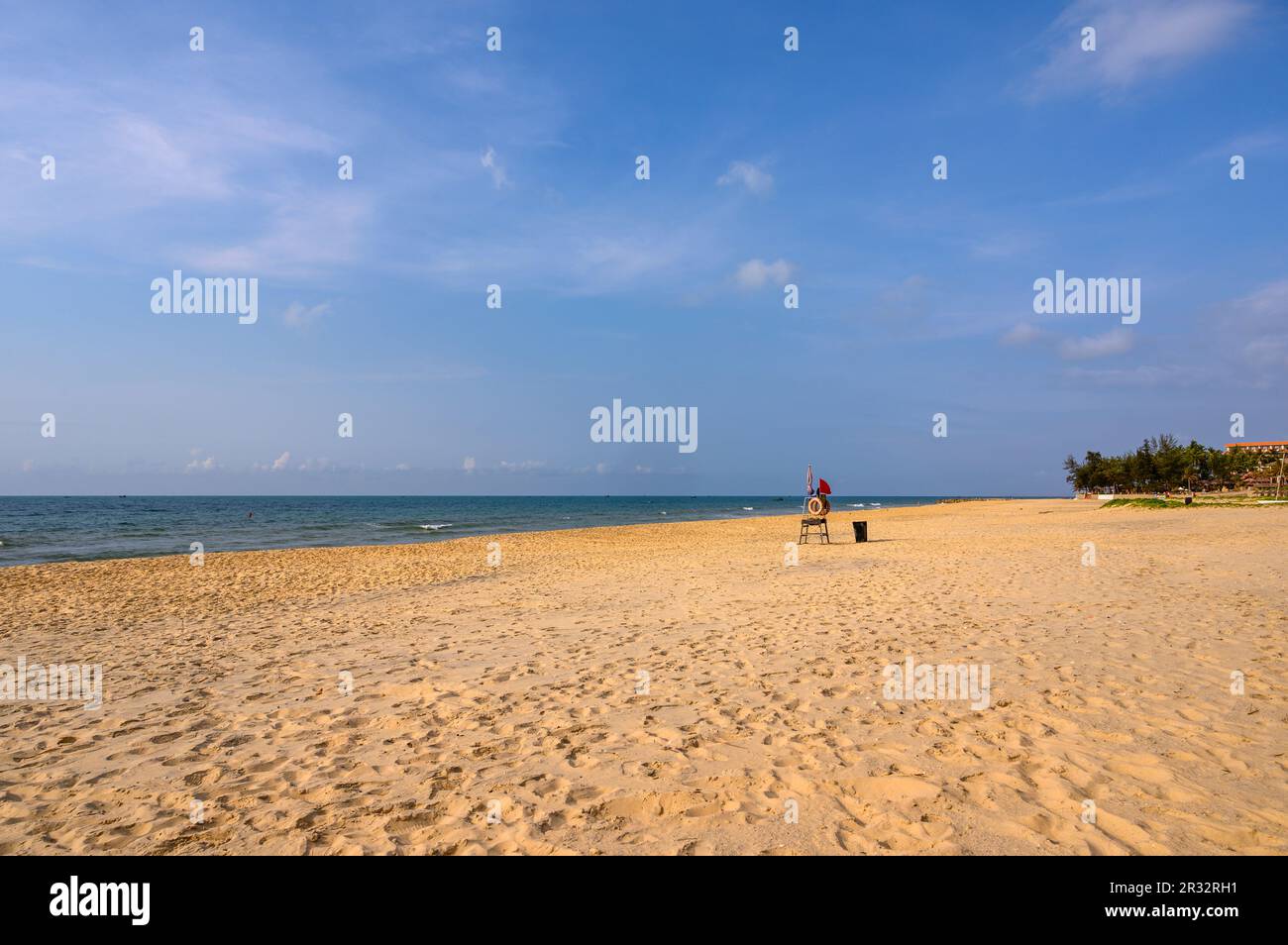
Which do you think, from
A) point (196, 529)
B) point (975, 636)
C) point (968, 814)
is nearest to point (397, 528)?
point (196, 529)

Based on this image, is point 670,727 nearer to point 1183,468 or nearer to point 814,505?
point 814,505

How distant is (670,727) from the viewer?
567cm
